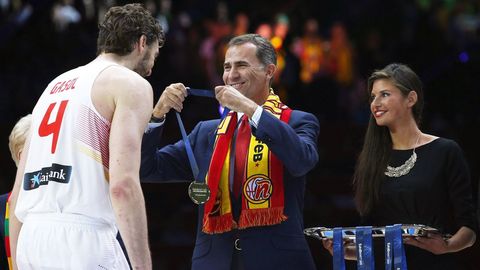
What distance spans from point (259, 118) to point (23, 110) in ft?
20.9

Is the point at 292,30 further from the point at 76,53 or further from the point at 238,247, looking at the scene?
the point at 238,247

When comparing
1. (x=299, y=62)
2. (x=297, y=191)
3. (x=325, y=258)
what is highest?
(x=299, y=62)

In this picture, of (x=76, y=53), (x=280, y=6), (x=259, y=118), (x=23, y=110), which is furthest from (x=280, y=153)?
(x=280, y=6)

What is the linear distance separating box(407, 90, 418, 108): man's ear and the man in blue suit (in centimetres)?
60

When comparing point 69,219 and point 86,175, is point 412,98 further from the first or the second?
point 69,219

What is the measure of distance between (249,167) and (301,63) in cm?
738

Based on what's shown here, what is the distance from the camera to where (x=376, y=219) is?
16.5 ft

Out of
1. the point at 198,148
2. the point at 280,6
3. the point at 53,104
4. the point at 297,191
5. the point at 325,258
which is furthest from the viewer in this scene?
the point at 280,6

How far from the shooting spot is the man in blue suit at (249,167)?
4.57 metres

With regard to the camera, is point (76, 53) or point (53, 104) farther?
point (76, 53)

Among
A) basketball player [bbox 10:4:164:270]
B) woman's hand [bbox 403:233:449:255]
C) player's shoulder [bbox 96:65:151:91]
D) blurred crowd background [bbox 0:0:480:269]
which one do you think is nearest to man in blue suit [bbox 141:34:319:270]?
woman's hand [bbox 403:233:449:255]

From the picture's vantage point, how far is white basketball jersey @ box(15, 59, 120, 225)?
3.87m

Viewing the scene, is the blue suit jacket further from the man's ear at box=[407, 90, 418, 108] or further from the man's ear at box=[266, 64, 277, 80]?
the man's ear at box=[407, 90, 418, 108]

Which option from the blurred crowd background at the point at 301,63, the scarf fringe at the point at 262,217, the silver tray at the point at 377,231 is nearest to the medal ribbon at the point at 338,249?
the silver tray at the point at 377,231
